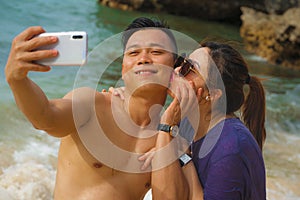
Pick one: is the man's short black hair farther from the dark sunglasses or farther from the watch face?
the watch face

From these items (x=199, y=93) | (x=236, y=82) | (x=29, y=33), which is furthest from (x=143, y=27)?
(x=29, y=33)

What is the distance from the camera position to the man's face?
8.61 ft

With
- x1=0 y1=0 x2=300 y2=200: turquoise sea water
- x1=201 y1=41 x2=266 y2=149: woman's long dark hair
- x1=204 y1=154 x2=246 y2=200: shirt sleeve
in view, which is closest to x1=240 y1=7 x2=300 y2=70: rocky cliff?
x1=0 y1=0 x2=300 y2=200: turquoise sea water

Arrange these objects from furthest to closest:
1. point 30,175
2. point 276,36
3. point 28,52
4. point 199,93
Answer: point 276,36 → point 30,175 → point 199,93 → point 28,52

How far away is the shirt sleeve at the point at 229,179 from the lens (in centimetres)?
248

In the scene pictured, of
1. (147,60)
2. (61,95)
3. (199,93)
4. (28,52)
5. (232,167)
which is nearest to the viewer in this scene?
(28,52)

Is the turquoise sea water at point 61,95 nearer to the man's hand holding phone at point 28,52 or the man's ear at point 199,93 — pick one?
the man's ear at point 199,93

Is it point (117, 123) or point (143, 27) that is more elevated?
point (143, 27)

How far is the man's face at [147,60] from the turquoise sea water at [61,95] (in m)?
2.20

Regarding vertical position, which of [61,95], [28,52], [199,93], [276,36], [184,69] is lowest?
[276,36]

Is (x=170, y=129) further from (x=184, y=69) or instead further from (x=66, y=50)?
(x=66, y=50)

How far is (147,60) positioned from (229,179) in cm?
76

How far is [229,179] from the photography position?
249cm

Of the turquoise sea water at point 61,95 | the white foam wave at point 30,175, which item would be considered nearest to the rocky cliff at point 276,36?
the turquoise sea water at point 61,95
